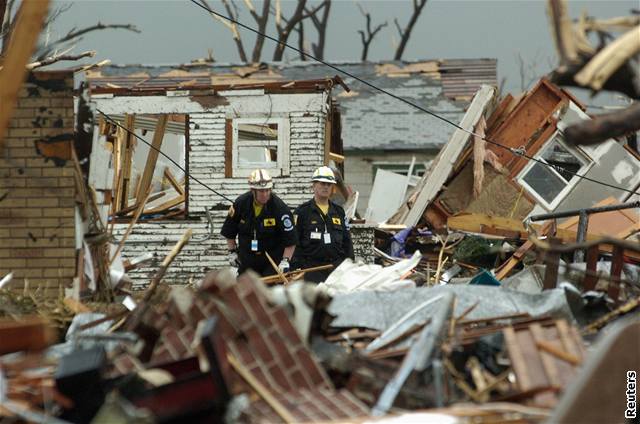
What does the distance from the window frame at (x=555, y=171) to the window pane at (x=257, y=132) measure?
5.14 m

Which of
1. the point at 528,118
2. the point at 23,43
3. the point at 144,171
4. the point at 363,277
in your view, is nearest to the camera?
the point at 23,43

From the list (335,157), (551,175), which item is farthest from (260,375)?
(551,175)

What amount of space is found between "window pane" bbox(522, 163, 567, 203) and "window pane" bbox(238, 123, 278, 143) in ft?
17.4

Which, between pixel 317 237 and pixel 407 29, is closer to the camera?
pixel 317 237

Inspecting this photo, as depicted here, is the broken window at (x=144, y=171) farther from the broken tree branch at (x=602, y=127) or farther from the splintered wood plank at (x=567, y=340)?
the broken tree branch at (x=602, y=127)

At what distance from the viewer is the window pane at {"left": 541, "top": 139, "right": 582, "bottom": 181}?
22.5m

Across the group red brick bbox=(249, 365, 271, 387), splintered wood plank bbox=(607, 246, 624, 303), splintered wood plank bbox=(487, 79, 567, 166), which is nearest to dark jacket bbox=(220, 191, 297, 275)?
splintered wood plank bbox=(607, 246, 624, 303)

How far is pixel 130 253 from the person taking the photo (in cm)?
2011

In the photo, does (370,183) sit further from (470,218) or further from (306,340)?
(306,340)

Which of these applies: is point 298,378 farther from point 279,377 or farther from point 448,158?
point 448,158

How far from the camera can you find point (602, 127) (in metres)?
5.68

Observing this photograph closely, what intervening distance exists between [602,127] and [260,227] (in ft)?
26.9

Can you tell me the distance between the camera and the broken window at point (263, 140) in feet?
66.0

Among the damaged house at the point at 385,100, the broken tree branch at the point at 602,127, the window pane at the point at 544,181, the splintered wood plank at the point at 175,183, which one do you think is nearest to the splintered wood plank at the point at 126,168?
the splintered wood plank at the point at 175,183
